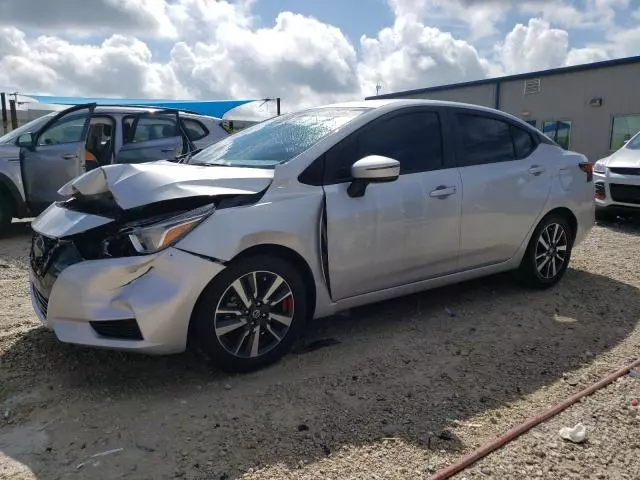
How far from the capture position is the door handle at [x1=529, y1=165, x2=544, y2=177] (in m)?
4.66

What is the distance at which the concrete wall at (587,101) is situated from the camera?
52.2 ft

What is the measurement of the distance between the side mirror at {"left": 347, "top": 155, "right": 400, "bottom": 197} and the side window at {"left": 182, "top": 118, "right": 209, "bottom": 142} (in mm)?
5531

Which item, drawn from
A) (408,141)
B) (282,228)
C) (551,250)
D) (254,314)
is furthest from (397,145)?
(551,250)

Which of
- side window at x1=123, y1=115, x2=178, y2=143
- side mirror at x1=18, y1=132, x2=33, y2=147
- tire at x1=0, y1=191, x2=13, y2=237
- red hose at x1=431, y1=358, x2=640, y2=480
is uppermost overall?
side window at x1=123, y1=115, x2=178, y2=143

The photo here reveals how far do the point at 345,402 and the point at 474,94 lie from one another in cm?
2065

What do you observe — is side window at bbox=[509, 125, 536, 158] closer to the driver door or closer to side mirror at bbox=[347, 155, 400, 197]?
side mirror at bbox=[347, 155, 400, 197]

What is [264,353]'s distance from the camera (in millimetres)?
3254

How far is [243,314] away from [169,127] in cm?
586

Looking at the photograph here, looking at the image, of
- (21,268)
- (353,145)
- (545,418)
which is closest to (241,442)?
(545,418)

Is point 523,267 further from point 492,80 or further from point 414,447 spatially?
point 492,80

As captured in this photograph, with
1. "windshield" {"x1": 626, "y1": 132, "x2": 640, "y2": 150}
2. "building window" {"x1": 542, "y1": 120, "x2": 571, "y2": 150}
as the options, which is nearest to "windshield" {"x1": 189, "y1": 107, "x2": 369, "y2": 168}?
"windshield" {"x1": 626, "y1": 132, "x2": 640, "y2": 150}

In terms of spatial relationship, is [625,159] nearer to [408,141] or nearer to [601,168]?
[601,168]

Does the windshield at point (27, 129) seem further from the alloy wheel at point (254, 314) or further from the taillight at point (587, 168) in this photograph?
the taillight at point (587, 168)

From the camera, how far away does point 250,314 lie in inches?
124
